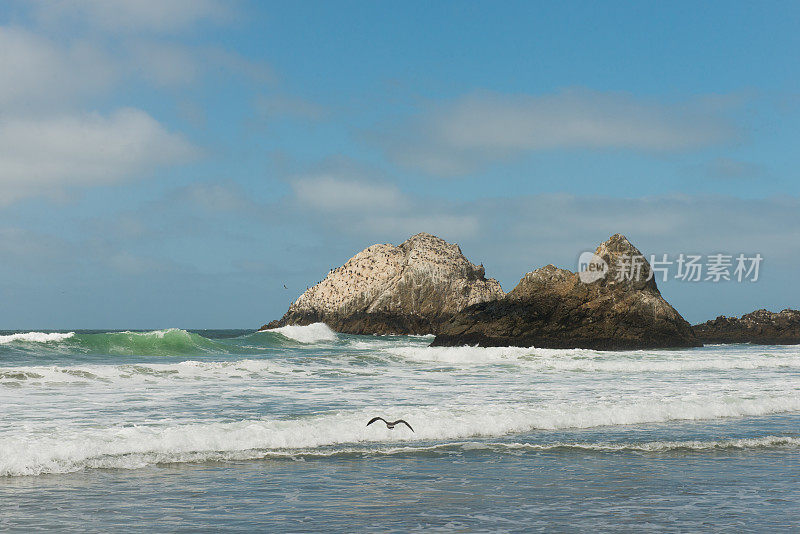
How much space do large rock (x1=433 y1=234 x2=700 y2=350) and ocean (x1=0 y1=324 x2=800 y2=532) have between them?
83.9 feet

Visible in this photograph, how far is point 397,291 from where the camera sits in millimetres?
105938

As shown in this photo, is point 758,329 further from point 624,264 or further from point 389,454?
point 389,454

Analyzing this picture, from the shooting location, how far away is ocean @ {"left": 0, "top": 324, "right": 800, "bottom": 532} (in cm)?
814

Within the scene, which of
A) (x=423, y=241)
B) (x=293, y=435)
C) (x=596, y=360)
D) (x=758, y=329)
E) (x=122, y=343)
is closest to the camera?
(x=293, y=435)

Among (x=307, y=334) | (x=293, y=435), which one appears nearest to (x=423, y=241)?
(x=307, y=334)

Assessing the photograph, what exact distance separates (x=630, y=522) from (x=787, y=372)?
2684 centimetres

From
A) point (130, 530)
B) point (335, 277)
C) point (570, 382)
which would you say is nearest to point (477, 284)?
point (335, 277)

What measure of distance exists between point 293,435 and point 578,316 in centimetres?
4157

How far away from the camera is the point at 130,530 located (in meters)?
7.51

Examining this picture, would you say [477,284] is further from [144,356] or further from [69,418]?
[69,418]

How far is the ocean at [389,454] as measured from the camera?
26.7ft

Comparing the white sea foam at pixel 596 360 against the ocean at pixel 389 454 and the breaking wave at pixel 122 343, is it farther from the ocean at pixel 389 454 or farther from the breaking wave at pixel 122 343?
the breaking wave at pixel 122 343

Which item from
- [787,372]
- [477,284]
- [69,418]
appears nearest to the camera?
[69,418]

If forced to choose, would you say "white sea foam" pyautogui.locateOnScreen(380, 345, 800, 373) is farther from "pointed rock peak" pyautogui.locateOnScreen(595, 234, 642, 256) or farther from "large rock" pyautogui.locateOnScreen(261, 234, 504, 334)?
"large rock" pyautogui.locateOnScreen(261, 234, 504, 334)
